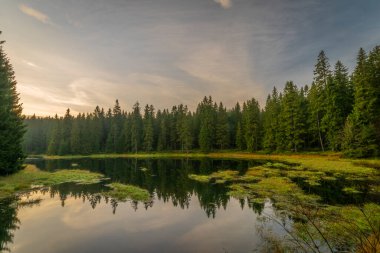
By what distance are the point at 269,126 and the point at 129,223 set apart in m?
63.3

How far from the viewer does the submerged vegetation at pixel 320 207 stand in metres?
11.4

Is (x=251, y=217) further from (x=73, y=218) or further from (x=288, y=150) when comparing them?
(x=288, y=150)

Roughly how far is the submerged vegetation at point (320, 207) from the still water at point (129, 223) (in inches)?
67.0

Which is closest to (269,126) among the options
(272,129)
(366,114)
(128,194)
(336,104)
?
(272,129)

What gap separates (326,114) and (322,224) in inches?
1967

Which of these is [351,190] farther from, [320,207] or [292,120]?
[292,120]

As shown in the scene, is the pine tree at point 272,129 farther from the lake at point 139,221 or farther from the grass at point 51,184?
the grass at point 51,184

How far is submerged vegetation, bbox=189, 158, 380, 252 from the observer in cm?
1136

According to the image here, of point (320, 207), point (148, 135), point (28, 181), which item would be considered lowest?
point (320, 207)

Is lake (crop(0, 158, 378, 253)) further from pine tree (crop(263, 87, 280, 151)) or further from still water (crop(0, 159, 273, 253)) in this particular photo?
pine tree (crop(263, 87, 280, 151))

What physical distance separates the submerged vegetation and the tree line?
1477 centimetres

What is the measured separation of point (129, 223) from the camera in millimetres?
16922

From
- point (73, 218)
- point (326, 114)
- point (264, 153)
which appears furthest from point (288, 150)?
point (73, 218)

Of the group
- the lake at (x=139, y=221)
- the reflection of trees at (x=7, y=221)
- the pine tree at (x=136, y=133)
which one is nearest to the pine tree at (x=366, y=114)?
the lake at (x=139, y=221)
